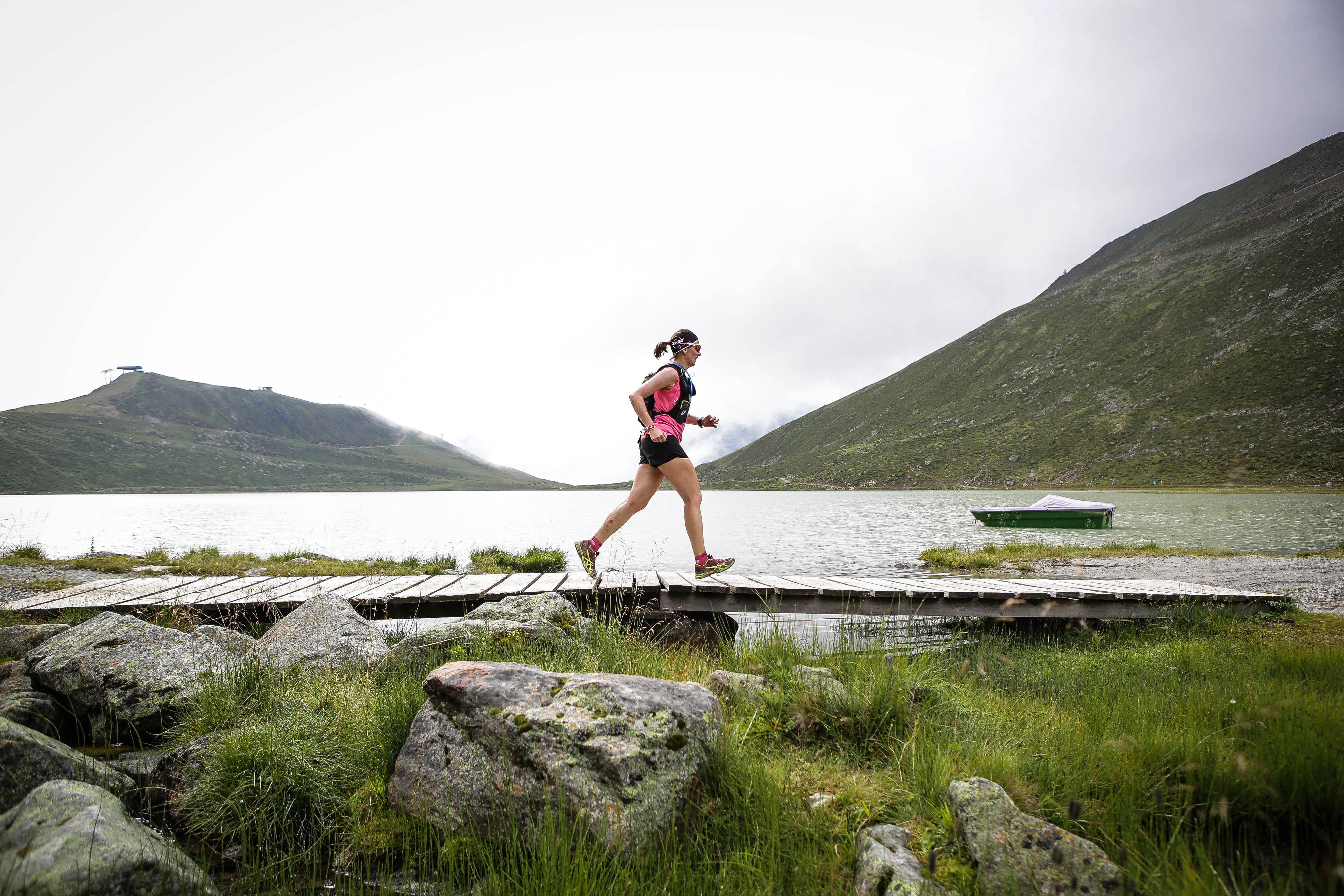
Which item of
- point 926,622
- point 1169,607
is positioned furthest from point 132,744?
point 1169,607

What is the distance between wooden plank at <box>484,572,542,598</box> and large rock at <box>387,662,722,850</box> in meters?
3.93

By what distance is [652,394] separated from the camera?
278 inches

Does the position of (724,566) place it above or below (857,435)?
below

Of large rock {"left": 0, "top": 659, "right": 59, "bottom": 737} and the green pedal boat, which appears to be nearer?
large rock {"left": 0, "top": 659, "right": 59, "bottom": 737}

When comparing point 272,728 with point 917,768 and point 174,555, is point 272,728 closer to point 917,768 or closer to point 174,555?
point 917,768

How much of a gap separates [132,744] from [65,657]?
95 cm

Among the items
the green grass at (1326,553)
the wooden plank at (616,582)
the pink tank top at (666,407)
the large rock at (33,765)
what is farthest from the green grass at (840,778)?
the green grass at (1326,553)

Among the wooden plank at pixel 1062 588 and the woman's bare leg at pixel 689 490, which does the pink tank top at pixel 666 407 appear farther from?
the wooden plank at pixel 1062 588

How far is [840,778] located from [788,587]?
13.9 ft

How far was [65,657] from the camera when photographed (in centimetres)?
434

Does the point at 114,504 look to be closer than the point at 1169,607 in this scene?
No

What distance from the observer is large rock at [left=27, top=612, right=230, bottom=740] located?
4.06 meters

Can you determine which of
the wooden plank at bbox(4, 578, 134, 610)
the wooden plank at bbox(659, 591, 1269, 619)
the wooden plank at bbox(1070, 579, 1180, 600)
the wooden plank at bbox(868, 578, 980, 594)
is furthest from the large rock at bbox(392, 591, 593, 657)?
the wooden plank at bbox(1070, 579, 1180, 600)

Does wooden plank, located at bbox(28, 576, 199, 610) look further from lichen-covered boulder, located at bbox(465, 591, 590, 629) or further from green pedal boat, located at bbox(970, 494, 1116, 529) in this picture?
green pedal boat, located at bbox(970, 494, 1116, 529)
